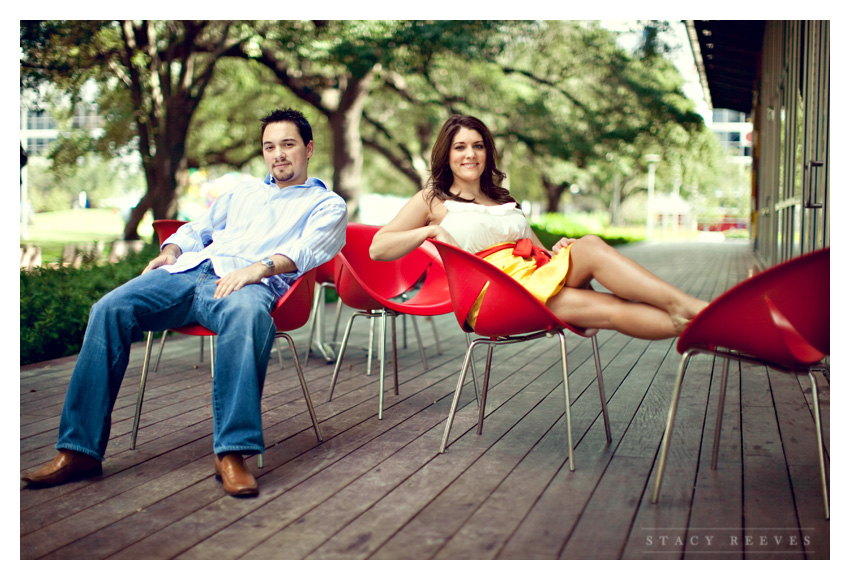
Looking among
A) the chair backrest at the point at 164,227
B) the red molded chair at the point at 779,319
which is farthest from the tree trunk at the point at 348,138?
the red molded chair at the point at 779,319

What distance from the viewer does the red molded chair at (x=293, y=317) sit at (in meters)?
2.71

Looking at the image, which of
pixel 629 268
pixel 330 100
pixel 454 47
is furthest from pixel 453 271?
pixel 330 100

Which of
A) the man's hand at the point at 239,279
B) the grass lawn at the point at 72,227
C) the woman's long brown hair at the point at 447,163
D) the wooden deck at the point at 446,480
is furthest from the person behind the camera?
the grass lawn at the point at 72,227

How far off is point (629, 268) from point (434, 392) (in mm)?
1513

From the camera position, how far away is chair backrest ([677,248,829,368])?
1990 mm

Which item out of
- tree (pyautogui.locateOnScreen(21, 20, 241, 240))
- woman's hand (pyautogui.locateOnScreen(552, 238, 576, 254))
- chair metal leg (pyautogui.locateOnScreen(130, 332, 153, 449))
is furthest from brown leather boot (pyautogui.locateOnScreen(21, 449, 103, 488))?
tree (pyautogui.locateOnScreen(21, 20, 241, 240))

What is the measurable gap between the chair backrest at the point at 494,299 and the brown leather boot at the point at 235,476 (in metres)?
0.91

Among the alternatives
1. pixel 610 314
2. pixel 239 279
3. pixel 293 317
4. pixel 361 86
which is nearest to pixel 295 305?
pixel 293 317

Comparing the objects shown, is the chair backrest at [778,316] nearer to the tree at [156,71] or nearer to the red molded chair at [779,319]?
the red molded chair at [779,319]

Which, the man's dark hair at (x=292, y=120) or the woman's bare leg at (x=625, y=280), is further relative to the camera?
the man's dark hair at (x=292, y=120)

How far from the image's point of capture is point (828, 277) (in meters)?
1.98

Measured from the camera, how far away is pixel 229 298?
99.3 inches
